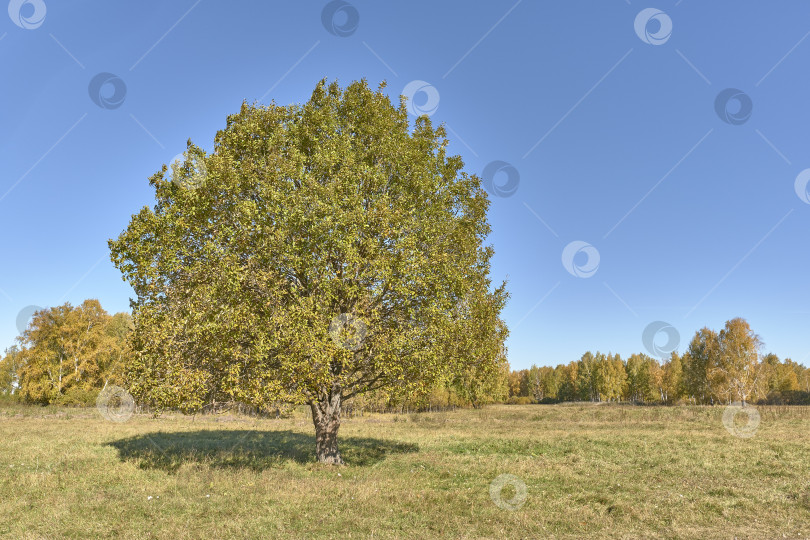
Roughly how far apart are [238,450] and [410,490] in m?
13.6

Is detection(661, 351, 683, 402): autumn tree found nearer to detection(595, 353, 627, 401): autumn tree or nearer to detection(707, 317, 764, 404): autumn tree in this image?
detection(595, 353, 627, 401): autumn tree

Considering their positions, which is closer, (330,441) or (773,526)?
(773,526)

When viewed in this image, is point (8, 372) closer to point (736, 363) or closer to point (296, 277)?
point (296, 277)

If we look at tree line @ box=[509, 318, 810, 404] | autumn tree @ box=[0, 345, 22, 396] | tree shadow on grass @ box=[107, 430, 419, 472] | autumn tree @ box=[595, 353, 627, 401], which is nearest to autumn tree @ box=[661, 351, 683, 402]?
tree line @ box=[509, 318, 810, 404]

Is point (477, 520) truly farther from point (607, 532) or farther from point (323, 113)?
point (323, 113)

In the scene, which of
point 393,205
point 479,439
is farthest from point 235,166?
point 479,439

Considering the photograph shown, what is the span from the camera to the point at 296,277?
18766mm

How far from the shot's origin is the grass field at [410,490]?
11.2 metres

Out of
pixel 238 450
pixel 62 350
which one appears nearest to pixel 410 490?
pixel 238 450

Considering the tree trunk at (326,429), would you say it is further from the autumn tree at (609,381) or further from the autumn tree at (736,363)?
the autumn tree at (609,381)

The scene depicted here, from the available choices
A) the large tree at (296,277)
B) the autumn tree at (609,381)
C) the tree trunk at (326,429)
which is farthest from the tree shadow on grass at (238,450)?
the autumn tree at (609,381)

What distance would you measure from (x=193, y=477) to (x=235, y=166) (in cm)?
1241

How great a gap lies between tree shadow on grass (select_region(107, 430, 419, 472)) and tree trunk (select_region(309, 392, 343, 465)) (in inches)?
47.6

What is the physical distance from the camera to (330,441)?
20047mm
